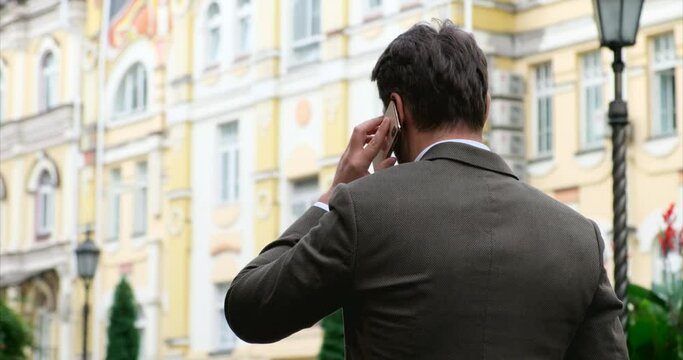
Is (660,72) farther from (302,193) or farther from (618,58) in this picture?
(618,58)

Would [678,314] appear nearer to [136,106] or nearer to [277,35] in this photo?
[277,35]

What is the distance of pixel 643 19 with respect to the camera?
23188 millimetres

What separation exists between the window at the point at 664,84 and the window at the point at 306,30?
26.7ft

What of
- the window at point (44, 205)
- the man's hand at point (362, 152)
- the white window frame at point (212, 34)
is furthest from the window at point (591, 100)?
the man's hand at point (362, 152)

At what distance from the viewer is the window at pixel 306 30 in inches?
1168

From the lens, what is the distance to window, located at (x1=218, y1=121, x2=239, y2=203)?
31.6 metres

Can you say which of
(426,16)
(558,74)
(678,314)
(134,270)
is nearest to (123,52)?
(134,270)

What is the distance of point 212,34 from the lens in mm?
32562

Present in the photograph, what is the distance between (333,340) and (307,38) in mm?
7275

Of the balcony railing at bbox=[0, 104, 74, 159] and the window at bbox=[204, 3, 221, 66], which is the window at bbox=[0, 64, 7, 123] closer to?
the balcony railing at bbox=[0, 104, 74, 159]

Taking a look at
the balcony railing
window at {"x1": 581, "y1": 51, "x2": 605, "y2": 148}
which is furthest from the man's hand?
the balcony railing

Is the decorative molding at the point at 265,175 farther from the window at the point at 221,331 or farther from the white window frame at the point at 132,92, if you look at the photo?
the white window frame at the point at 132,92

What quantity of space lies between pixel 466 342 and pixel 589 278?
0.98 ft

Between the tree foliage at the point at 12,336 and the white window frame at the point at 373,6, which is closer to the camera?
the tree foliage at the point at 12,336
